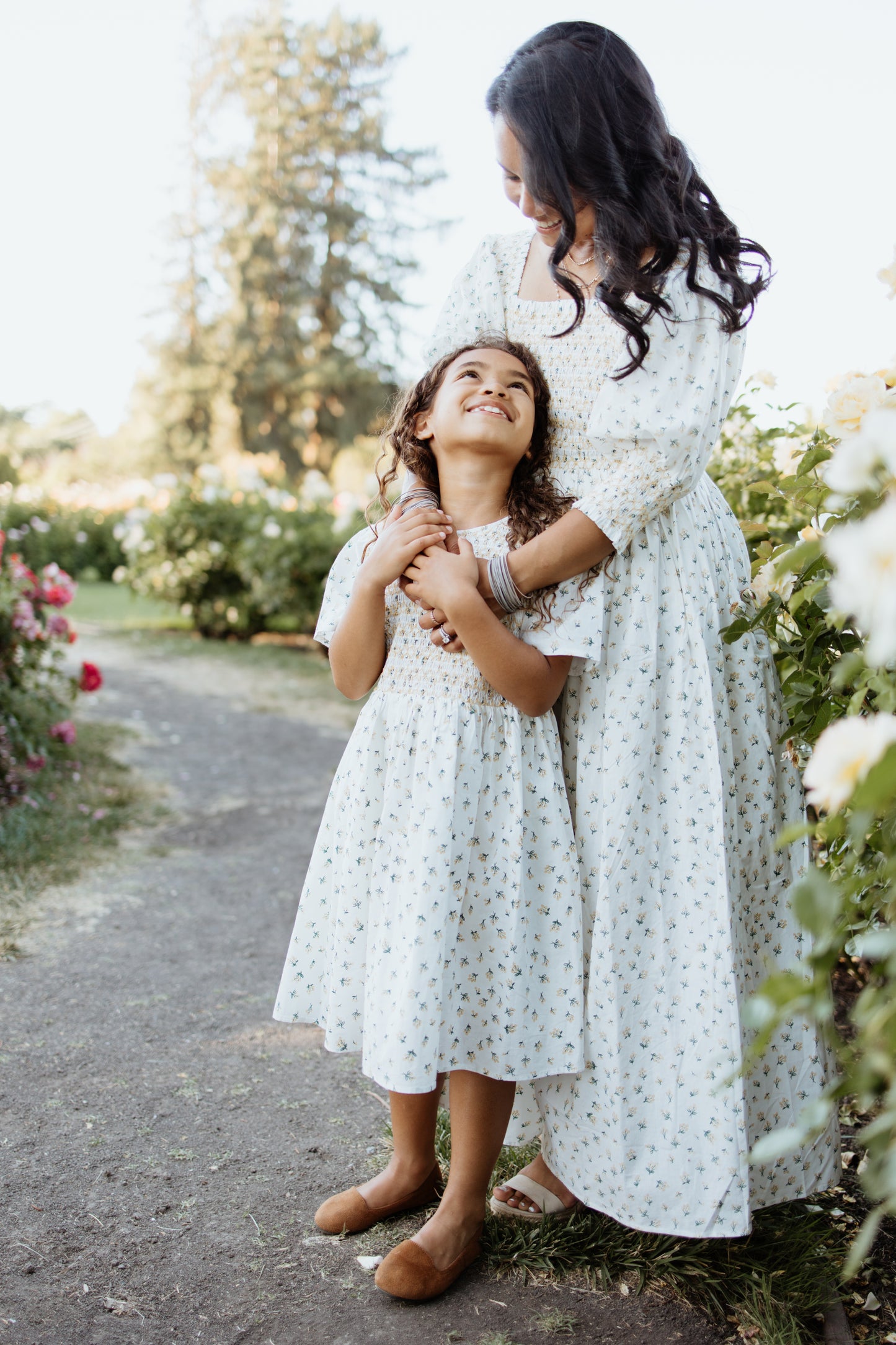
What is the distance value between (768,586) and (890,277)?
1.55 feet

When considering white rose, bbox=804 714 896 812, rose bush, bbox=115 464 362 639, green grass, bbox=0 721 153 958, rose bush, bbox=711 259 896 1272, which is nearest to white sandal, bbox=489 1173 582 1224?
rose bush, bbox=711 259 896 1272

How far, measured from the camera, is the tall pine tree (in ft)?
72.6

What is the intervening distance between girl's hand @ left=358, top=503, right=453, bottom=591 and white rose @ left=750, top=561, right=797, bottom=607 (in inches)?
18.9

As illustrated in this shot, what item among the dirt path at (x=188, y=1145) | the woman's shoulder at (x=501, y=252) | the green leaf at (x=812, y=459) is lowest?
the dirt path at (x=188, y=1145)

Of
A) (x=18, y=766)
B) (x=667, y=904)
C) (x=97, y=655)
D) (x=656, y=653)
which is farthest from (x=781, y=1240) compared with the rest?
(x=97, y=655)

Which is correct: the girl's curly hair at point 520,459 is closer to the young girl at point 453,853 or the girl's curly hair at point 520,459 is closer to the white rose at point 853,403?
the young girl at point 453,853

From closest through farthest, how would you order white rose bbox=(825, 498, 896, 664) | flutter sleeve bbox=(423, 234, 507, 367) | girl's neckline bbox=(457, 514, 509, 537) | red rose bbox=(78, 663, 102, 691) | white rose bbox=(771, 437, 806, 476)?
white rose bbox=(825, 498, 896, 664) → girl's neckline bbox=(457, 514, 509, 537) → flutter sleeve bbox=(423, 234, 507, 367) → white rose bbox=(771, 437, 806, 476) → red rose bbox=(78, 663, 102, 691)

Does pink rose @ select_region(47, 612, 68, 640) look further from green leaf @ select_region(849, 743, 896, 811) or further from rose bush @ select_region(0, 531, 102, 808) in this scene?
green leaf @ select_region(849, 743, 896, 811)

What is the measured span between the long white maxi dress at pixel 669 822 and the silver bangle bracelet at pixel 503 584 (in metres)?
0.11

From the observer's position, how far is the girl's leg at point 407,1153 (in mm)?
1775

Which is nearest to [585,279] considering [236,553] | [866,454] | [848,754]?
[866,454]

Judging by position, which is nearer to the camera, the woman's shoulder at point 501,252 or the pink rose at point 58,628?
the woman's shoulder at point 501,252

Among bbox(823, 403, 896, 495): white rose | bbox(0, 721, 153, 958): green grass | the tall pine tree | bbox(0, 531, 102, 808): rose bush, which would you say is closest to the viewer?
bbox(823, 403, 896, 495): white rose

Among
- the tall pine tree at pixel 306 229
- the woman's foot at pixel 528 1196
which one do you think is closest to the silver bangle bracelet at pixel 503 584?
the woman's foot at pixel 528 1196
